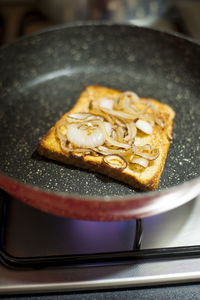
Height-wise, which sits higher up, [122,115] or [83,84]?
[83,84]

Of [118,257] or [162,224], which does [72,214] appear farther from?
[162,224]

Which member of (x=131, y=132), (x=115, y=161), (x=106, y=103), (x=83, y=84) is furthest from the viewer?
(x=83, y=84)

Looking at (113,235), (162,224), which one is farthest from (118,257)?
(162,224)

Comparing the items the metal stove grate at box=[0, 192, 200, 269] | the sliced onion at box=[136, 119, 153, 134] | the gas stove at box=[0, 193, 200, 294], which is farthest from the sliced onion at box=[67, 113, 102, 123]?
the metal stove grate at box=[0, 192, 200, 269]

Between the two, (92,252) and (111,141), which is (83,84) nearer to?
(111,141)

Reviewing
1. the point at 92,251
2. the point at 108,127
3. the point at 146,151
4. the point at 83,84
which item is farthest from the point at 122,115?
the point at 92,251

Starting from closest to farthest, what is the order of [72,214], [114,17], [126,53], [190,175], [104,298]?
[72,214]
[104,298]
[190,175]
[126,53]
[114,17]

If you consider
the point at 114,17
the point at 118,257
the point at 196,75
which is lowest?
the point at 118,257
